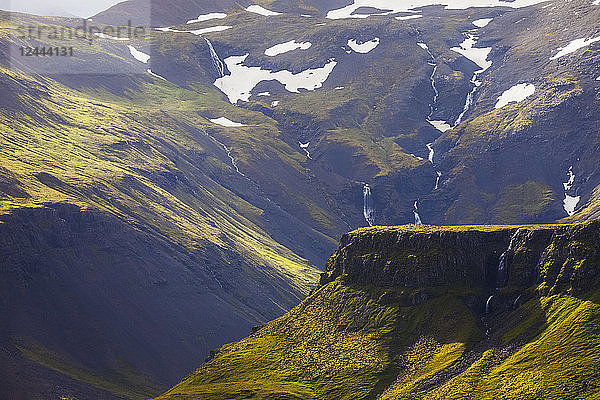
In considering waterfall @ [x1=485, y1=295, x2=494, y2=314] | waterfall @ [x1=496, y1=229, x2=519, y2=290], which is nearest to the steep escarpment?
waterfall @ [x1=496, y1=229, x2=519, y2=290]

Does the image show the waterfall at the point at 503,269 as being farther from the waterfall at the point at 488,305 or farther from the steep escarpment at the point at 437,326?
the steep escarpment at the point at 437,326

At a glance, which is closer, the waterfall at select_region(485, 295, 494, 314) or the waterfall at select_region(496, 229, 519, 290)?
the waterfall at select_region(485, 295, 494, 314)

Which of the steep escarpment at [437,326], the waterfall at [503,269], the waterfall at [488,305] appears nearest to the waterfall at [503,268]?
the waterfall at [503,269]

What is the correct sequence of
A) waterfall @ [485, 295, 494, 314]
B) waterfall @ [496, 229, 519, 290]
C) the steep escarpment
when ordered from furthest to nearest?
1. waterfall @ [496, 229, 519, 290]
2. waterfall @ [485, 295, 494, 314]
3. the steep escarpment

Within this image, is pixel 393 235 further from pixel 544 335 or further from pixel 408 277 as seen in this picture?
pixel 544 335

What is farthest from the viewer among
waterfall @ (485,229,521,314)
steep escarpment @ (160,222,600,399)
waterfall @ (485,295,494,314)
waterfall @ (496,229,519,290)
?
waterfall @ (496,229,519,290)

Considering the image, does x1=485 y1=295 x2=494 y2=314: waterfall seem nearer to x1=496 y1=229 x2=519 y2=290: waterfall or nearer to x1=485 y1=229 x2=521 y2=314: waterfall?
x1=485 y1=229 x2=521 y2=314: waterfall

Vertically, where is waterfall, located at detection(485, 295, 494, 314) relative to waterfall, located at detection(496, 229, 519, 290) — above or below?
below

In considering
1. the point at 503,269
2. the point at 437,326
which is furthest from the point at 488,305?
the point at 437,326

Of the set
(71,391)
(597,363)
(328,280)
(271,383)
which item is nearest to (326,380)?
(271,383)
